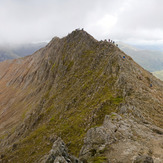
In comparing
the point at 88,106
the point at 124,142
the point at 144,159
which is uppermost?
the point at 88,106

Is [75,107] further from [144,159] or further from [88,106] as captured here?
[144,159]

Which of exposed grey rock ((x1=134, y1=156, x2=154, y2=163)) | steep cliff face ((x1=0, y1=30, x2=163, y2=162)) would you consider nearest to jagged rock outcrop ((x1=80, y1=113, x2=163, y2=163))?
exposed grey rock ((x1=134, y1=156, x2=154, y2=163))

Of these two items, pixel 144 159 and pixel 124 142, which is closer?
pixel 144 159

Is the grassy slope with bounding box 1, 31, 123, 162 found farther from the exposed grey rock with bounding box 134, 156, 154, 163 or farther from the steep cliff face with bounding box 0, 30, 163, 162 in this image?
the exposed grey rock with bounding box 134, 156, 154, 163

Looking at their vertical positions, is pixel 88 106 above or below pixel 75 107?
above

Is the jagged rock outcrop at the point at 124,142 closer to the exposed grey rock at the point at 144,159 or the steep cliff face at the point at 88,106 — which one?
the exposed grey rock at the point at 144,159

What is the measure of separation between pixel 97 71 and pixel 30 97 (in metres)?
54.2

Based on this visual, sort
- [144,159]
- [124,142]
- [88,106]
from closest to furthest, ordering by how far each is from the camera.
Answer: [144,159]
[124,142]
[88,106]

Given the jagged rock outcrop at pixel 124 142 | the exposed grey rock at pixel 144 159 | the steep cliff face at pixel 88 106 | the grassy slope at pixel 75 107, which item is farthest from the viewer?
the grassy slope at pixel 75 107

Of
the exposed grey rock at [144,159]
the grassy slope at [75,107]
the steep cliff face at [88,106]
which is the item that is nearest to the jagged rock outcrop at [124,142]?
the exposed grey rock at [144,159]

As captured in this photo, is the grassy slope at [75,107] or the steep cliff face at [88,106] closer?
the steep cliff face at [88,106]

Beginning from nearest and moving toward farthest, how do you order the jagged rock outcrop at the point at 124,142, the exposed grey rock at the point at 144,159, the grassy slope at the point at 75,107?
the exposed grey rock at the point at 144,159
the jagged rock outcrop at the point at 124,142
the grassy slope at the point at 75,107

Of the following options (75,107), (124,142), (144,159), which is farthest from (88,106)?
(144,159)

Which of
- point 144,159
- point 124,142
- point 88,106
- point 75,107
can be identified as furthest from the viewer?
point 75,107
